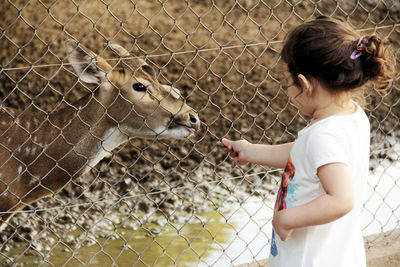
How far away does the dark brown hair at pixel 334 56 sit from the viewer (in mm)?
1892

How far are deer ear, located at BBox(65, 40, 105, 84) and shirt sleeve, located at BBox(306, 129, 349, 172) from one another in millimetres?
1641

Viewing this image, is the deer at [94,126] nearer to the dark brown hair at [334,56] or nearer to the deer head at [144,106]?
the deer head at [144,106]

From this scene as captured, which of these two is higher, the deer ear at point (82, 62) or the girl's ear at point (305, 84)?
the girl's ear at point (305, 84)

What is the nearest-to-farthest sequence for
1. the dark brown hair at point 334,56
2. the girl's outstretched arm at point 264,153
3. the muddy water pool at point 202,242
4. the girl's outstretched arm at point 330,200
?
1. the girl's outstretched arm at point 330,200
2. the dark brown hair at point 334,56
3. the girl's outstretched arm at point 264,153
4. the muddy water pool at point 202,242

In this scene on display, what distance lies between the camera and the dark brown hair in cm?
189

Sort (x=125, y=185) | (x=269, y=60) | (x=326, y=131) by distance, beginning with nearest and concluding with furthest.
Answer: (x=326, y=131)
(x=125, y=185)
(x=269, y=60)

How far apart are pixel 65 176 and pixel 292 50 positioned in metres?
1.99

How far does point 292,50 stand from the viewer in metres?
1.96

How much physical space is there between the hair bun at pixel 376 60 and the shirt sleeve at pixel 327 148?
0.20 m

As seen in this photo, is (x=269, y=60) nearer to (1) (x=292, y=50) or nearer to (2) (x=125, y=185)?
(2) (x=125, y=185)

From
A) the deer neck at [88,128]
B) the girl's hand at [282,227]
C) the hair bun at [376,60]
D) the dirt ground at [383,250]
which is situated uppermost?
the hair bun at [376,60]

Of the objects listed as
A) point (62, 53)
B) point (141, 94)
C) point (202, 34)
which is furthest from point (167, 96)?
point (202, 34)

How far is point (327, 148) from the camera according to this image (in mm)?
1831

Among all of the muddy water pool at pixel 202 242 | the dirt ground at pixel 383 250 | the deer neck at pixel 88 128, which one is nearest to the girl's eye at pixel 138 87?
the deer neck at pixel 88 128
